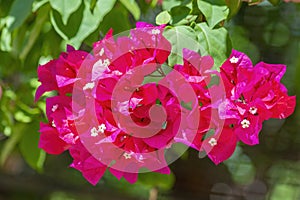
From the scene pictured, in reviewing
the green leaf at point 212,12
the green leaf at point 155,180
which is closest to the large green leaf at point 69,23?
the green leaf at point 212,12

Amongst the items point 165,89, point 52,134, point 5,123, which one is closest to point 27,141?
point 5,123

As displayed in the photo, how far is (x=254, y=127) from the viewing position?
769mm

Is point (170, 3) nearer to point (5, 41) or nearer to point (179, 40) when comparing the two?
point (179, 40)

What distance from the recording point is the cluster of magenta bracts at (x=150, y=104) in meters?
0.75

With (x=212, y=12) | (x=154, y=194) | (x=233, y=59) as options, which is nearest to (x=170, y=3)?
→ (x=212, y=12)

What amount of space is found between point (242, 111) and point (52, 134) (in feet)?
0.73

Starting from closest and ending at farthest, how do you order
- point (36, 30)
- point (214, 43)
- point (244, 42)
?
point (214, 43)
point (36, 30)
point (244, 42)

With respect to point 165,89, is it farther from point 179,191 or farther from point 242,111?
point 179,191

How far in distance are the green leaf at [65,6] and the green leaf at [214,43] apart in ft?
0.72

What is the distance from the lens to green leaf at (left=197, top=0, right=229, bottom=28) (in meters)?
0.86

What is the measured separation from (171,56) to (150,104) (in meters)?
0.08

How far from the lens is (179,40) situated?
821 millimetres

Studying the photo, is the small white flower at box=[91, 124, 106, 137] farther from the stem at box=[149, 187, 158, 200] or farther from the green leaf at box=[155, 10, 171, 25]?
Answer: the stem at box=[149, 187, 158, 200]

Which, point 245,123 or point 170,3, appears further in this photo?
point 170,3
